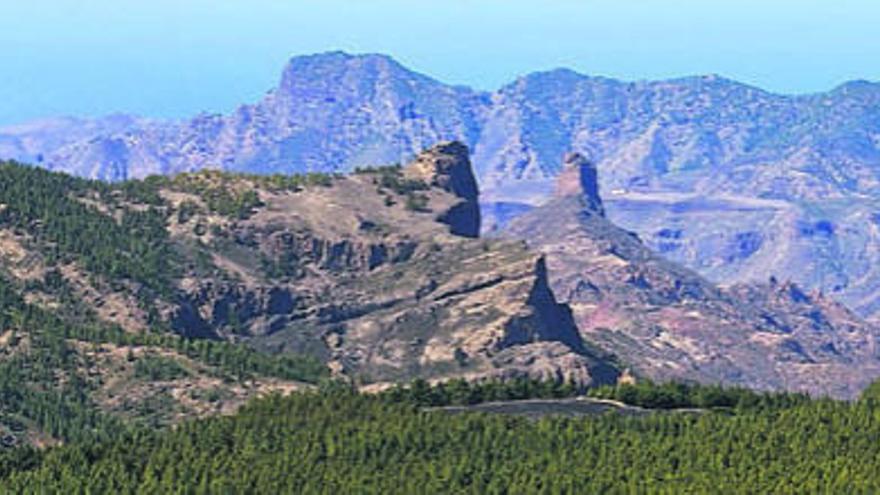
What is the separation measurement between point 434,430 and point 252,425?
17.9m

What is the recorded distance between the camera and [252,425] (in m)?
191

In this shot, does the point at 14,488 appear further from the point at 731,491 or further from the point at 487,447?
the point at 731,491

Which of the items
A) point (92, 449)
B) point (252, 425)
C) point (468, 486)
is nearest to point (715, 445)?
point (468, 486)

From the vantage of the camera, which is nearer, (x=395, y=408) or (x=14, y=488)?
(x=14, y=488)

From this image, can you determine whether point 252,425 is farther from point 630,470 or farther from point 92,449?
point 630,470

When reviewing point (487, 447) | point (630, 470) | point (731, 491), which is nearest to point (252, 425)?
point (487, 447)

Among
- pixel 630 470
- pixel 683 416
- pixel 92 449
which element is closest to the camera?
pixel 630 470

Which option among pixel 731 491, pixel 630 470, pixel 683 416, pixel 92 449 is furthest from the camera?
pixel 683 416

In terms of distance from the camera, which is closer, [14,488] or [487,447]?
[14,488]

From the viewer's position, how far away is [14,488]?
166625 mm

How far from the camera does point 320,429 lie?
187 meters

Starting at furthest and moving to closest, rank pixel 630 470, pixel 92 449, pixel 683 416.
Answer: pixel 683 416 < pixel 92 449 < pixel 630 470

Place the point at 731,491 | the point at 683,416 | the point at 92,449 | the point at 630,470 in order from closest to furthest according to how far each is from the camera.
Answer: the point at 731,491 < the point at 630,470 < the point at 92,449 < the point at 683,416

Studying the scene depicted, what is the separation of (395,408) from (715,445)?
35309mm
